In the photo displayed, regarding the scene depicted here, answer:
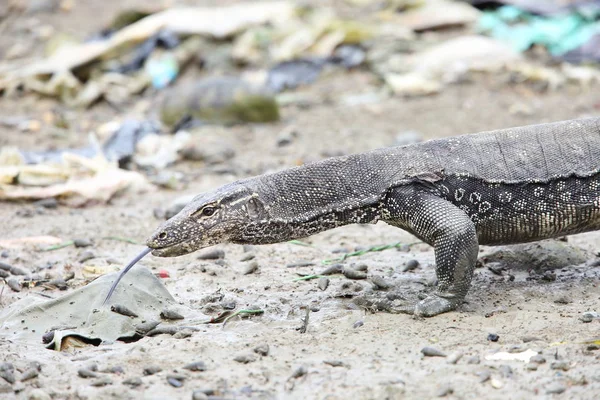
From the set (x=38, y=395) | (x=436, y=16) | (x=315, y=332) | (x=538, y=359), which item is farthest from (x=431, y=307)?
(x=436, y=16)

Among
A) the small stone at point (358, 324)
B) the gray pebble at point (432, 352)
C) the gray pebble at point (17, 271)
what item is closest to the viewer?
the gray pebble at point (432, 352)

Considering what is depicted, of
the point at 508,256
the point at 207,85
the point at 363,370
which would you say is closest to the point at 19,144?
the point at 207,85

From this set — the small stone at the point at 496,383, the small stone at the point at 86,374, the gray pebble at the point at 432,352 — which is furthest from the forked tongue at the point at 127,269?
the small stone at the point at 496,383

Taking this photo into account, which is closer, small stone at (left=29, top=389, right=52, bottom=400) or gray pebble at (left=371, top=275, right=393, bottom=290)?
small stone at (left=29, top=389, right=52, bottom=400)

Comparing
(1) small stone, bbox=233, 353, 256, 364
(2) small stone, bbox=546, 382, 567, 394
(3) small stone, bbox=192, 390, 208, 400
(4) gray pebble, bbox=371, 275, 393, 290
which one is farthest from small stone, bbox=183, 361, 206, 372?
(2) small stone, bbox=546, 382, 567, 394

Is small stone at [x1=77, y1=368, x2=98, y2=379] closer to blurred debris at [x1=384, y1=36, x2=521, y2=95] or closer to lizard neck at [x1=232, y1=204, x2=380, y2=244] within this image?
lizard neck at [x1=232, y1=204, x2=380, y2=244]

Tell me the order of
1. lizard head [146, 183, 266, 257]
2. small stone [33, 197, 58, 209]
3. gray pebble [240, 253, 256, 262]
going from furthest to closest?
1. small stone [33, 197, 58, 209]
2. gray pebble [240, 253, 256, 262]
3. lizard head [146, 183, 266, 257]

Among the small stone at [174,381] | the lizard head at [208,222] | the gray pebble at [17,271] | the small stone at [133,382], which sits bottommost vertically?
the gray pebble at [17,271]

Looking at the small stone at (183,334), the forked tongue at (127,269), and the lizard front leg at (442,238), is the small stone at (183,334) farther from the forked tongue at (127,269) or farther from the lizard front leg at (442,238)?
the lizard front leg at (442,238)

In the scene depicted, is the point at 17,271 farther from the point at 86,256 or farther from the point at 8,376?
the point at 8,376
